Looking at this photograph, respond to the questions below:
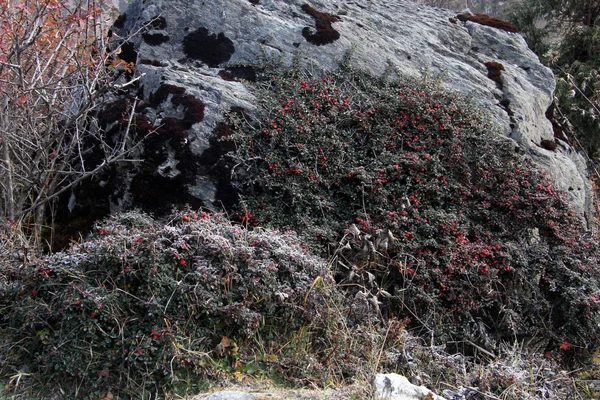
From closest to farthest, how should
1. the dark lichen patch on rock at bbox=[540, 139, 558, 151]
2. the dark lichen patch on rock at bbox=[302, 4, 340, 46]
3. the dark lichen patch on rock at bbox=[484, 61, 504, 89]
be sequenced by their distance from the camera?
1. the dark lichen patch on rock at bbox=[302, 4, 340, 46]
2. the dark lichen patch on rock at bbox=[540, 139, 558, 151]
3. the dark lichen patch on rock at bbox=[484, 61, 504, 89]

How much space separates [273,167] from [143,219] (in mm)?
1296

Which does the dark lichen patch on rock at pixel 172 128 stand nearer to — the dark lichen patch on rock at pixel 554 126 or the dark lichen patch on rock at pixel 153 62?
the dark lichen patch on rock at pixel 153 62

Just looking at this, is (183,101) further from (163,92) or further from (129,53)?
(129,53)

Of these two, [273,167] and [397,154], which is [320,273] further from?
[397,154]

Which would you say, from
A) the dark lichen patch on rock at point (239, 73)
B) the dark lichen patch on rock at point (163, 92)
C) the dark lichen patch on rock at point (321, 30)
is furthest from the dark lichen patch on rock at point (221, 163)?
the dark lichen patch on rock at point (321, 30)

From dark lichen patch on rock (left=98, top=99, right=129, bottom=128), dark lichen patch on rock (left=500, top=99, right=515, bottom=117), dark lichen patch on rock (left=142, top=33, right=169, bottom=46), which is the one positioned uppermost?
dark lichen patch on rock (left=500, top=99, right=515, bottom=117)

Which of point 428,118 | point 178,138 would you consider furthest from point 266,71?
point 428,118

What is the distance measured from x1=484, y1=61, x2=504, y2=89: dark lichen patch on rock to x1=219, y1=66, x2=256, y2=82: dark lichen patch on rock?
10.9ft

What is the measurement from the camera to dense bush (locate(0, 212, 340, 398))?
122 inches

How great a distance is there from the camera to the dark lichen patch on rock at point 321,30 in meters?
6.18

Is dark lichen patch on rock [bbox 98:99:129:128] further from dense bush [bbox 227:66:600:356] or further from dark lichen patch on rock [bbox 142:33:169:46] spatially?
→ dense bush [bbox 227:66:600:356]

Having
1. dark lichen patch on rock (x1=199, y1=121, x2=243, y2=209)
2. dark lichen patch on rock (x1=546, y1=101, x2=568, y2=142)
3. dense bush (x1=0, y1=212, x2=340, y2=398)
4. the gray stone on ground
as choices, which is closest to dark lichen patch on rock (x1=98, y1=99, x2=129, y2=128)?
dark lichen patch on rock (x1=199, y1=121, x2=243, y2=209)

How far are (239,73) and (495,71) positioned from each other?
3.59 meters

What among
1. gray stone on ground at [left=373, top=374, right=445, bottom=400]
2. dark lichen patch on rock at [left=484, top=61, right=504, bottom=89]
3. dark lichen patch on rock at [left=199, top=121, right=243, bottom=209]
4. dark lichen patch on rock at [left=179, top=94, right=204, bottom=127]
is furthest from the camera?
dark lichen patch on rock at [left=484, top=61, right=504, bottom=89]
